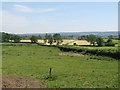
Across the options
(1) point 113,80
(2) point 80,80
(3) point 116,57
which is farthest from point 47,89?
(3) point 116,57

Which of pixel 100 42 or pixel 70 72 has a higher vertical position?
pixel 100 42

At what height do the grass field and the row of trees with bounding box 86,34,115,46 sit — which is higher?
the row of trees with bounding box 86,34,115,46

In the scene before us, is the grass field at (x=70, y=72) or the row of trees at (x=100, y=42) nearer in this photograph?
the grass field at (x=70, y=72)

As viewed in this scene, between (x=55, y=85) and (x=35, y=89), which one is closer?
(x=35, y=89)

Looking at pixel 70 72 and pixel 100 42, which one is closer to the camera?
pixel 70 72

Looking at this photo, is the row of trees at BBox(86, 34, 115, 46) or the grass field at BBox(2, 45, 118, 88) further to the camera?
the row of trees at BBox(86, 34, 115, 46)

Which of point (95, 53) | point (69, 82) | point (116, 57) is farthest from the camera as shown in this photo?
point (95, 53)

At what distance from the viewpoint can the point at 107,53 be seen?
5919 centimetres

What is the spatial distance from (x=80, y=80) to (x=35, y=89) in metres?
7.87

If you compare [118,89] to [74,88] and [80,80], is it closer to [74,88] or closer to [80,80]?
[74,88]

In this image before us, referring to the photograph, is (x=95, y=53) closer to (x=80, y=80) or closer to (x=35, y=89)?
(x=80, y=80)

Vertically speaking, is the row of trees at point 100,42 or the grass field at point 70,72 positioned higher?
the row of trees at point 100,42

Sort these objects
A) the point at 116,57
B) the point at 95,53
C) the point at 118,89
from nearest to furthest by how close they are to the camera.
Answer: the point at 118,89
the point at 116,57
the point at 95,53

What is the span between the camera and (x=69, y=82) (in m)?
25.3
